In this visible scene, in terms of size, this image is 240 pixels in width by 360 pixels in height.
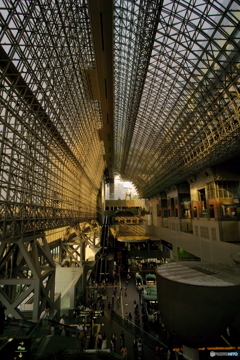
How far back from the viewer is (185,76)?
67.9 feet

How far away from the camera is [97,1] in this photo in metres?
14.8

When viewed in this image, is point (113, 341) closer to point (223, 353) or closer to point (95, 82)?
point (223, 353)

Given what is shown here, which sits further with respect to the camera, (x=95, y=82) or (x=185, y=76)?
(x=95, y=82)

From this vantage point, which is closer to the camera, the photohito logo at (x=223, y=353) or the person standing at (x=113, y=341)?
the photohito logo at (x=223, y=353)

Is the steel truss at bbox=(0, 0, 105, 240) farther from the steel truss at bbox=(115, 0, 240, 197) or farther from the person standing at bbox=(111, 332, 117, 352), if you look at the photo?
the person standing at bbox=(111, 332, 117, 352)

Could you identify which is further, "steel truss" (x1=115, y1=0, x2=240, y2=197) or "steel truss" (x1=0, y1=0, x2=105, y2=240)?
"steel truss" (x1=115, y1=0, x2=240, y2=197)

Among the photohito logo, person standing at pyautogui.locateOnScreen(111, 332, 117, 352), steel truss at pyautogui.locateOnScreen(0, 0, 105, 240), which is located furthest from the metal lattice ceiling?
the photohito logo

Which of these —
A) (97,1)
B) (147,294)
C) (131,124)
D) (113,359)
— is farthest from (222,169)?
(113,359)

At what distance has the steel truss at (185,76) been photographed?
50.8 ft

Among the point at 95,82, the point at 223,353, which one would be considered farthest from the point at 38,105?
the point at 223,353

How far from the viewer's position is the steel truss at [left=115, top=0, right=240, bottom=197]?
1548 cm

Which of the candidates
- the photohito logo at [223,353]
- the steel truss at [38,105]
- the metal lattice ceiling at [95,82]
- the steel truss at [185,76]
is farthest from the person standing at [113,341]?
the steel truss at [185,76]

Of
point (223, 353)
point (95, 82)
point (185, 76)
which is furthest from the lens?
point (95, 82)

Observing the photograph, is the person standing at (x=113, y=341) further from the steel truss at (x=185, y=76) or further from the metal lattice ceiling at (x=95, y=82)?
the steel truss at (x=185, y=76)
